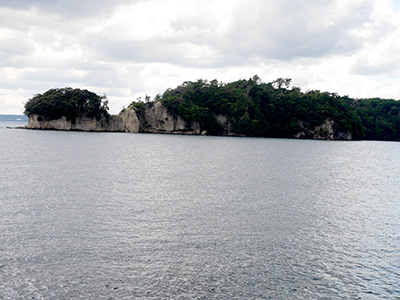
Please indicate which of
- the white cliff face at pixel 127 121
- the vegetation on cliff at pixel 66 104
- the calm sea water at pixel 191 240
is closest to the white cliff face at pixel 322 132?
the white cliff face at pixel 127 121

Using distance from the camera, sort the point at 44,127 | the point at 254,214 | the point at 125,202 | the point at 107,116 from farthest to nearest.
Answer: the point at 107,116 < the point at 44,127 < the point at 125,202 < the point at 254,214

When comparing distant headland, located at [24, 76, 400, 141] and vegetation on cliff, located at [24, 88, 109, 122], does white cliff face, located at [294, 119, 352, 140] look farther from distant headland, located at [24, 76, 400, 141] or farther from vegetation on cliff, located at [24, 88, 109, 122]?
vegetation on cliff, located at [24, 88, 109, 122]

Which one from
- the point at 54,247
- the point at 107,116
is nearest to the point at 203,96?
the point at 107,116

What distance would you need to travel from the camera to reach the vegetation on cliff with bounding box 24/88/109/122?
121 metres

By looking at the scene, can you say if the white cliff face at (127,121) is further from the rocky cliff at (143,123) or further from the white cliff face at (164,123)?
the white cliff face at (164,123)

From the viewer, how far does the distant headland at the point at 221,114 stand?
127312mm

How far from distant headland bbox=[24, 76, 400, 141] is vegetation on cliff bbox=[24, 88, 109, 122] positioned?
33cm

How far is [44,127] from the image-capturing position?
127438 mm

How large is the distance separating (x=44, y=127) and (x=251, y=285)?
130 meters

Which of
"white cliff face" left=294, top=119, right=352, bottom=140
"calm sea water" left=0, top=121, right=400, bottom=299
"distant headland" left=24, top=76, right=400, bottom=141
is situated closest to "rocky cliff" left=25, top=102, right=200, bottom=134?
"distant headland" left=24, top=76, right=400, bottom=141

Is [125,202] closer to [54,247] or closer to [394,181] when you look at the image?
[54,247]

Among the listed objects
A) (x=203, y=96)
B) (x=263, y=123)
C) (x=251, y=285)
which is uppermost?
(x=203, y=96)

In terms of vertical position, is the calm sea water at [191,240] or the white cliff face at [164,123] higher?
the white cliff face at [164,123]

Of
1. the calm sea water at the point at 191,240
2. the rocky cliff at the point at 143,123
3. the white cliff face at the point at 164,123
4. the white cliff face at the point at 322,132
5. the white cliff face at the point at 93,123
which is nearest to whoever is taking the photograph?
the calm sea water at the point at 191,240
